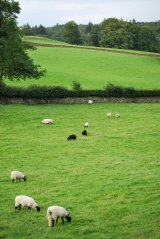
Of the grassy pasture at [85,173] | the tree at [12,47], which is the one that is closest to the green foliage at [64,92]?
the tree at [12,47]

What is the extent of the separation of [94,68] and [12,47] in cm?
4040

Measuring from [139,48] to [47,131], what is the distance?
375ft

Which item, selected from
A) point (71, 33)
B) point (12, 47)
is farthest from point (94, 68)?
point (71, 33)

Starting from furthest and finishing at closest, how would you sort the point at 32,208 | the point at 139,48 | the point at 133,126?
1. the point at 139,48
2. the point at 133,126
3. the point at 32,208

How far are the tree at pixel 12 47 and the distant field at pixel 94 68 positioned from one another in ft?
35.8

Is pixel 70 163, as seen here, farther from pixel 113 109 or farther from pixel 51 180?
pixel 113 109

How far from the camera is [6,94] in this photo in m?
56.8

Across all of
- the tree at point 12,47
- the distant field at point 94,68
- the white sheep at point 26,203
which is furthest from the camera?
the distant field at point 94,68

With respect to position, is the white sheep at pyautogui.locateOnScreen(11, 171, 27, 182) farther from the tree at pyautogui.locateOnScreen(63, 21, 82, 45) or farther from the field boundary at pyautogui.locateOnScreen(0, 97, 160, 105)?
the tree at pyautogui.locateOnScreen(63, 21, 82, 45)

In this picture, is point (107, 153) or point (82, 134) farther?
point (82, 134)

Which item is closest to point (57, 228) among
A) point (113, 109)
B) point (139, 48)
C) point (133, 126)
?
point (133, 126)

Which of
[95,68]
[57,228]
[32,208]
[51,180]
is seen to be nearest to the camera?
[57,228]

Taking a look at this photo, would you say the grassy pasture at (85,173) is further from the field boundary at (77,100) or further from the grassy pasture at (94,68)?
the grassy pasture at (94,68)

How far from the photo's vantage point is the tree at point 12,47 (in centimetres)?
5228
